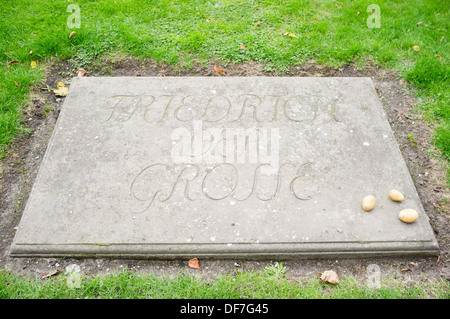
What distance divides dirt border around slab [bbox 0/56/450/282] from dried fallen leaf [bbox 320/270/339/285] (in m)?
0.06

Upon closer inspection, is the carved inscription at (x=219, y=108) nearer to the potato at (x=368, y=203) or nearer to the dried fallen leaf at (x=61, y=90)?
the dried fallen leaf at (x=61, y=90)

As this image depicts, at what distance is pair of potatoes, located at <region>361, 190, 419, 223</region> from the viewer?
8.01ft

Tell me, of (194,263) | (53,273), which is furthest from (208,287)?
(53,273)

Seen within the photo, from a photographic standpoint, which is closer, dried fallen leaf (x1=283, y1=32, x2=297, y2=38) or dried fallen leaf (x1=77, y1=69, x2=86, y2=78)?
dried fallen leaf (x1=77, y1=69, x2=86, y2=78)

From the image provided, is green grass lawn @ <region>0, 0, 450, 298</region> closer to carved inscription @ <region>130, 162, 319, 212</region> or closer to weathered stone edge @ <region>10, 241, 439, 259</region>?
weathered stone edge @ <region>10, 241, 439, 259</region>

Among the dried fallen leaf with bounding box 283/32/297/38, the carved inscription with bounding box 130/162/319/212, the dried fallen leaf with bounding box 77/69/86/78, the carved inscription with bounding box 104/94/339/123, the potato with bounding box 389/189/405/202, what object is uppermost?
the dried fallen leaf with bounding box 283/32/297/38

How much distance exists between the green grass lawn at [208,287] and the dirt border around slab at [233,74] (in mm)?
62

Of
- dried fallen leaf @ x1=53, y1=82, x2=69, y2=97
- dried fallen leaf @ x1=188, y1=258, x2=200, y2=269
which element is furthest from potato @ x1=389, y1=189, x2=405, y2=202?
dried fallen leaf @ x1=53, y1=82, x2=69, y2=97

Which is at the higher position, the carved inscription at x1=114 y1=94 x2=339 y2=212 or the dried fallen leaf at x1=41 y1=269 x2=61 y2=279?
the carved inscription at x1=114 y1=94 x2=339 y2=212

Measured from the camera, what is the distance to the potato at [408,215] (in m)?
2.44

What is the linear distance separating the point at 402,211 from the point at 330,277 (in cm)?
71

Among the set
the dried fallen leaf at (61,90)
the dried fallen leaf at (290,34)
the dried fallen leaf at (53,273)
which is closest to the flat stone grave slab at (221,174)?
the dried fallen leaf at (53,273)

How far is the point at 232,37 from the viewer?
13.3ft
